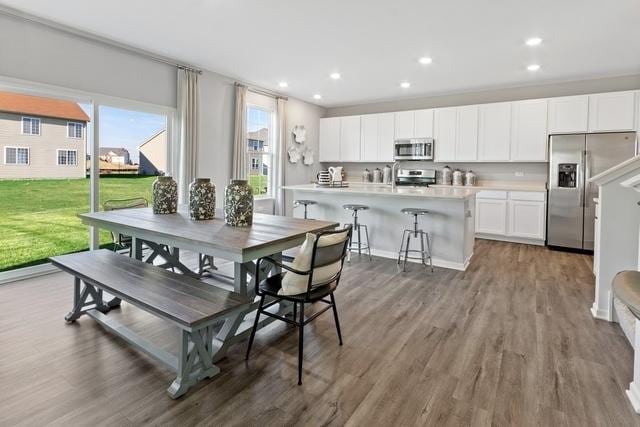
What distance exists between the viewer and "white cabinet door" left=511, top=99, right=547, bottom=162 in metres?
5.77

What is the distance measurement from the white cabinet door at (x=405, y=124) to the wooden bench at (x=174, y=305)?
5.78 meters

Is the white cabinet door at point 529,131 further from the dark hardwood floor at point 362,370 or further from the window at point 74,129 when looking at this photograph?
the window at point 74,129

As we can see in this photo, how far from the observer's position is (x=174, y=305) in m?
1.93

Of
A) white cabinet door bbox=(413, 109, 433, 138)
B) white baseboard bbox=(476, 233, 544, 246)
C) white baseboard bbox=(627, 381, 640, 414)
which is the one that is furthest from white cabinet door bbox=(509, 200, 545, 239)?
white baseboard bbox=(627, 381, 640, 414)

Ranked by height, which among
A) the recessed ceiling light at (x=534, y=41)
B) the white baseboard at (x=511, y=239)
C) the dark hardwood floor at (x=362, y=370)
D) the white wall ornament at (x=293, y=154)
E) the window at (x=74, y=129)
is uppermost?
the recessed ceiling light at (x=534, y=41)

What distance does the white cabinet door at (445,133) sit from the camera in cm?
659

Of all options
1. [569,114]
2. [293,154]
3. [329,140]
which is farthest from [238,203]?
[329,140]

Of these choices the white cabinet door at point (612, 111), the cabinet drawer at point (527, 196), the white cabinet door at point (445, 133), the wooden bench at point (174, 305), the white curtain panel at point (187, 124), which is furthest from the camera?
the white cabinet door at point (445, 133)

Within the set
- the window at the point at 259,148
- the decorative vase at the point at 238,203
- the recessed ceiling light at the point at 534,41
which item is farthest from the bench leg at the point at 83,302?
the recessed ceiling light at the point at 534,41

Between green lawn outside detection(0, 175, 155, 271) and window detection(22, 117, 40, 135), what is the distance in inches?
21.4

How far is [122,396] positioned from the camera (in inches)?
73.3

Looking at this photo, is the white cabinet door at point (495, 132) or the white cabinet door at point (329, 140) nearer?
the white cabinet door at point (495, 132)

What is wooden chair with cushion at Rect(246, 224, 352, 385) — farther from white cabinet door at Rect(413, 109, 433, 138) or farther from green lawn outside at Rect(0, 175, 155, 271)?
white cabinet door at Rect(413, 109, 433, 138)

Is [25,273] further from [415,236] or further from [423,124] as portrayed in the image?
[423,124]
